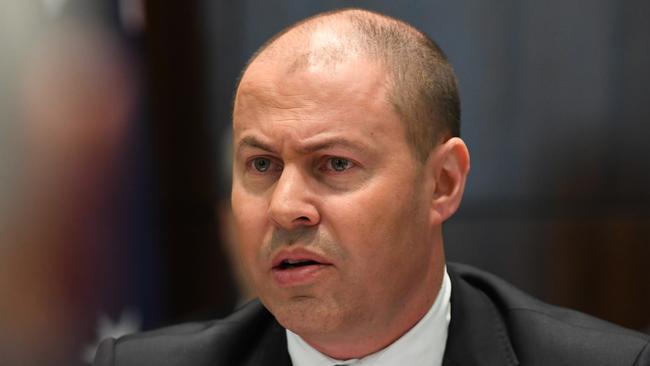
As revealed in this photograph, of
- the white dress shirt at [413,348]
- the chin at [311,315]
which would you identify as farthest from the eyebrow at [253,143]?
the white dress shirt at [413,348]

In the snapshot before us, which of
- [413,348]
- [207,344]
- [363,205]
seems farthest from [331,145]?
[207,344]

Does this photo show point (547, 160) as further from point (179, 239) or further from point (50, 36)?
point (50, 36)

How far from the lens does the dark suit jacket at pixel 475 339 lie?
259 cm

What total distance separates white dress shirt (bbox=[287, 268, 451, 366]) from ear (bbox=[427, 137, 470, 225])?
0.25 meters

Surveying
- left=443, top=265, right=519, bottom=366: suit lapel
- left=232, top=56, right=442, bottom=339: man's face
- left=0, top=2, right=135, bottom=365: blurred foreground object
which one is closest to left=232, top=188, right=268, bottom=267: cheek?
left=232, top=56, right=442, bottom=339: man's face

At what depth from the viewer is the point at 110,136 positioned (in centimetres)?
416

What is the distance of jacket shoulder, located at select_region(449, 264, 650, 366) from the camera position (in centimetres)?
258

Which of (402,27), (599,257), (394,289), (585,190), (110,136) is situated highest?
(402,27)

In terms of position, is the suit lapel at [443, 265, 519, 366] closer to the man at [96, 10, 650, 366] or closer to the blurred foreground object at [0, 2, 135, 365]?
the man at [96, 10, 650, 366]

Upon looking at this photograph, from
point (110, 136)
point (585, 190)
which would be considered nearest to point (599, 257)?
point (585, 190)

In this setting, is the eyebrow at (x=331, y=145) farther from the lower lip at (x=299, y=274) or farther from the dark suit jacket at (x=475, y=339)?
the dark suit jacket at (x=475, y=339)

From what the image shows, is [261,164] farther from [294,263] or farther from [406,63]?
[406,63]

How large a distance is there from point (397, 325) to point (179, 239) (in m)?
2.59

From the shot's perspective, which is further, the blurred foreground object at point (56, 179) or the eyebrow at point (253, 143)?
the blurred foreground object at point (56, 179)
